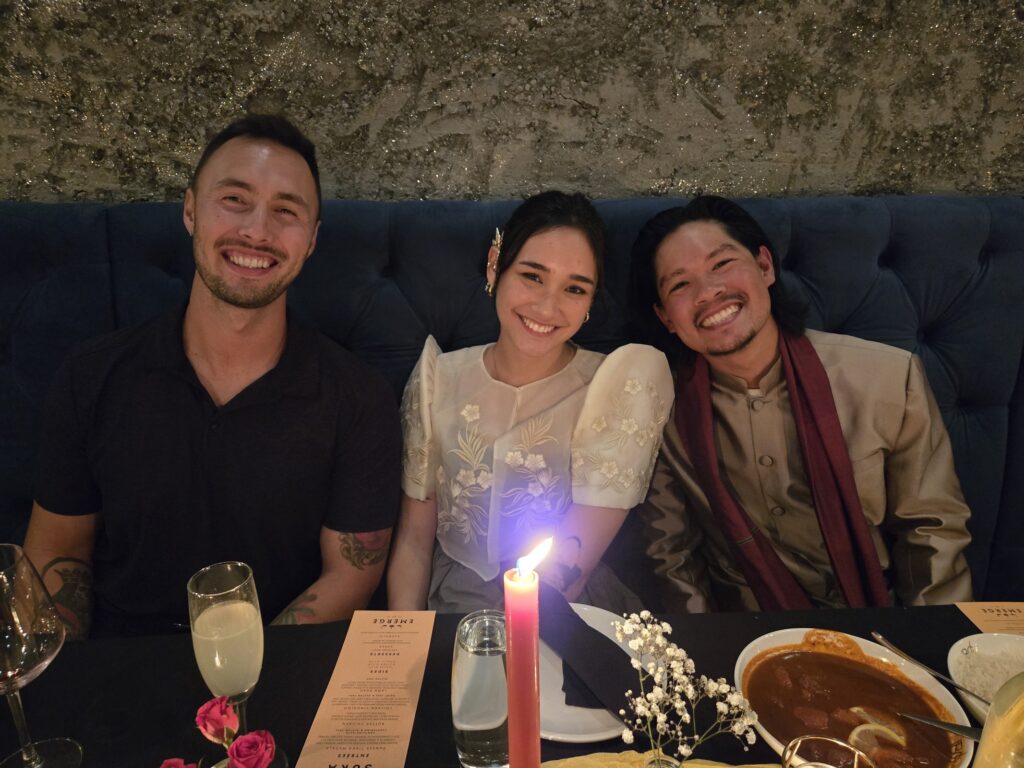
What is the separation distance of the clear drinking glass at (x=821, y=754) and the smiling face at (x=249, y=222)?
130cm

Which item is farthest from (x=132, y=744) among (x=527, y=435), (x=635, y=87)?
(x=635, y=87)

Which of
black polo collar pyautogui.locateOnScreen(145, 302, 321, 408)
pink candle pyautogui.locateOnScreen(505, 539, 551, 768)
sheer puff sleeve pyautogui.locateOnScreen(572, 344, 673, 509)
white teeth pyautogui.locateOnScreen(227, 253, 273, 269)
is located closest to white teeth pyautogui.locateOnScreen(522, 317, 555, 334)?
sheer puff sleeve pyautogui.locateOnScreen(572, 344, 673, 509)

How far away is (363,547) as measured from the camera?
151cm

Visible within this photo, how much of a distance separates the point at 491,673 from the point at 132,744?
18.2 inches

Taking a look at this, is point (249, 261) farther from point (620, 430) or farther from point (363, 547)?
point (620, 430)

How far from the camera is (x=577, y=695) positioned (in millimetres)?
849

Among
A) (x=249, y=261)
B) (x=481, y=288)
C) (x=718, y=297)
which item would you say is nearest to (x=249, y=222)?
(x=249, y=261)

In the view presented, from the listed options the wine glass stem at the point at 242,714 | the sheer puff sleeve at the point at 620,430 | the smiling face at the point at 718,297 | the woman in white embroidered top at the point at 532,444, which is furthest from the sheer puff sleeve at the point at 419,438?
the wine glass stem at the point at 242,714

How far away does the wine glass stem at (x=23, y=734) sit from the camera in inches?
29.5

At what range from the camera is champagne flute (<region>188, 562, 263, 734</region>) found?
2.53ft

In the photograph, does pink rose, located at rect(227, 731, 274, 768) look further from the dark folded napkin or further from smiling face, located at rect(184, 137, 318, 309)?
smiling face, located at rect(184, 137, 318, 309)

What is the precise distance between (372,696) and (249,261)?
1.02 meters

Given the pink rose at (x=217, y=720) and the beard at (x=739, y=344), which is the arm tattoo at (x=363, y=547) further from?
the beard at (x=739, y=344)

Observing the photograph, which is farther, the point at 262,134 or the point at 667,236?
the point at 667,236
